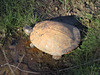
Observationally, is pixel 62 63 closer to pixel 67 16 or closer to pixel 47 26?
pixel 47 26

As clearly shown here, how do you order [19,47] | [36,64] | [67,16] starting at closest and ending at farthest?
[36,64], [19,47], [67,16]

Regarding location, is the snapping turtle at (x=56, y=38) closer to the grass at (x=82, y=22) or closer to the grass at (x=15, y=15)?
the grass at (x=82, y=22)

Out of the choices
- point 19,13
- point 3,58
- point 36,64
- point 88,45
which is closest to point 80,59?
point 88,45

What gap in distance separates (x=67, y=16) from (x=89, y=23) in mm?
752

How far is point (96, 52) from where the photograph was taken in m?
3.00

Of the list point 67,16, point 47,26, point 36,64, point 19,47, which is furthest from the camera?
point 67,16

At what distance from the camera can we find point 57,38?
2818mm

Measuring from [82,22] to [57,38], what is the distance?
125 cm

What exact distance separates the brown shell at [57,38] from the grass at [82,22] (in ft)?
1.24

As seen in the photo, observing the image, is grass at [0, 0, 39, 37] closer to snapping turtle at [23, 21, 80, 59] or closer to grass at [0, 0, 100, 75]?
grass at [0, 0, 100, 75]

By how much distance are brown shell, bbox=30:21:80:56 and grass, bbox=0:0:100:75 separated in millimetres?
377

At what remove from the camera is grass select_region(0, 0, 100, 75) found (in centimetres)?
288

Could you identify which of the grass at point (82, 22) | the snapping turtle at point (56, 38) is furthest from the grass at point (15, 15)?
the snapping turtle at point (56, 38)

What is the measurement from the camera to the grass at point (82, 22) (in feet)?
9.46
